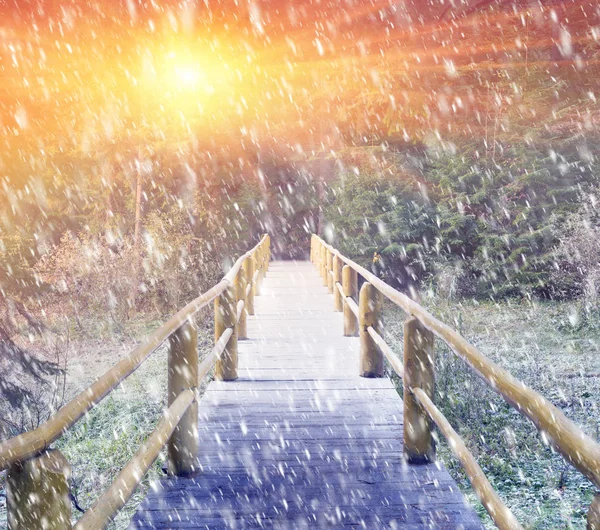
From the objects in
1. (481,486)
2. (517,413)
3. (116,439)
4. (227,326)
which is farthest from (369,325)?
(116,439)

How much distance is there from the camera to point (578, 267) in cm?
1998

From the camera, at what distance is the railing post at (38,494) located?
5.24 ft

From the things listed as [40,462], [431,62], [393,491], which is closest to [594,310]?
[431,62]

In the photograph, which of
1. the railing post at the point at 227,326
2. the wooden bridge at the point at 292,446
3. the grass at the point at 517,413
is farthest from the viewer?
the grass at the point at 517,413

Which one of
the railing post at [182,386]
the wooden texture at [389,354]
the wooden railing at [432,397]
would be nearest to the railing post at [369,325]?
the wooden railing at [432,397]

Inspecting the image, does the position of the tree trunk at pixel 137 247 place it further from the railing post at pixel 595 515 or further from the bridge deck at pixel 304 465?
the railing post at pixel 595 515

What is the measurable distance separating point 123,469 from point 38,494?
75 cm

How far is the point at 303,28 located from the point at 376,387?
78.0ft

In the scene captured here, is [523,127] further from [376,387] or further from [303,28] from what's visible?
[376,387]

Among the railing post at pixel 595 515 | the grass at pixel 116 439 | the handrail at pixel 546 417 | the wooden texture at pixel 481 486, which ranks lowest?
the grass at pixel 116 439

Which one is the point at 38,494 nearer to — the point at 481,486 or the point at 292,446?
the point at 481,486

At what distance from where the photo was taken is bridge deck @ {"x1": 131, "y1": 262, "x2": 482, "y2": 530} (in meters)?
3.23

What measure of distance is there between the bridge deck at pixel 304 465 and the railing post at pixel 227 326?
0.46ft

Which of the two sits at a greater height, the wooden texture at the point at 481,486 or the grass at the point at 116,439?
the wooden texture at the point at 481,486
